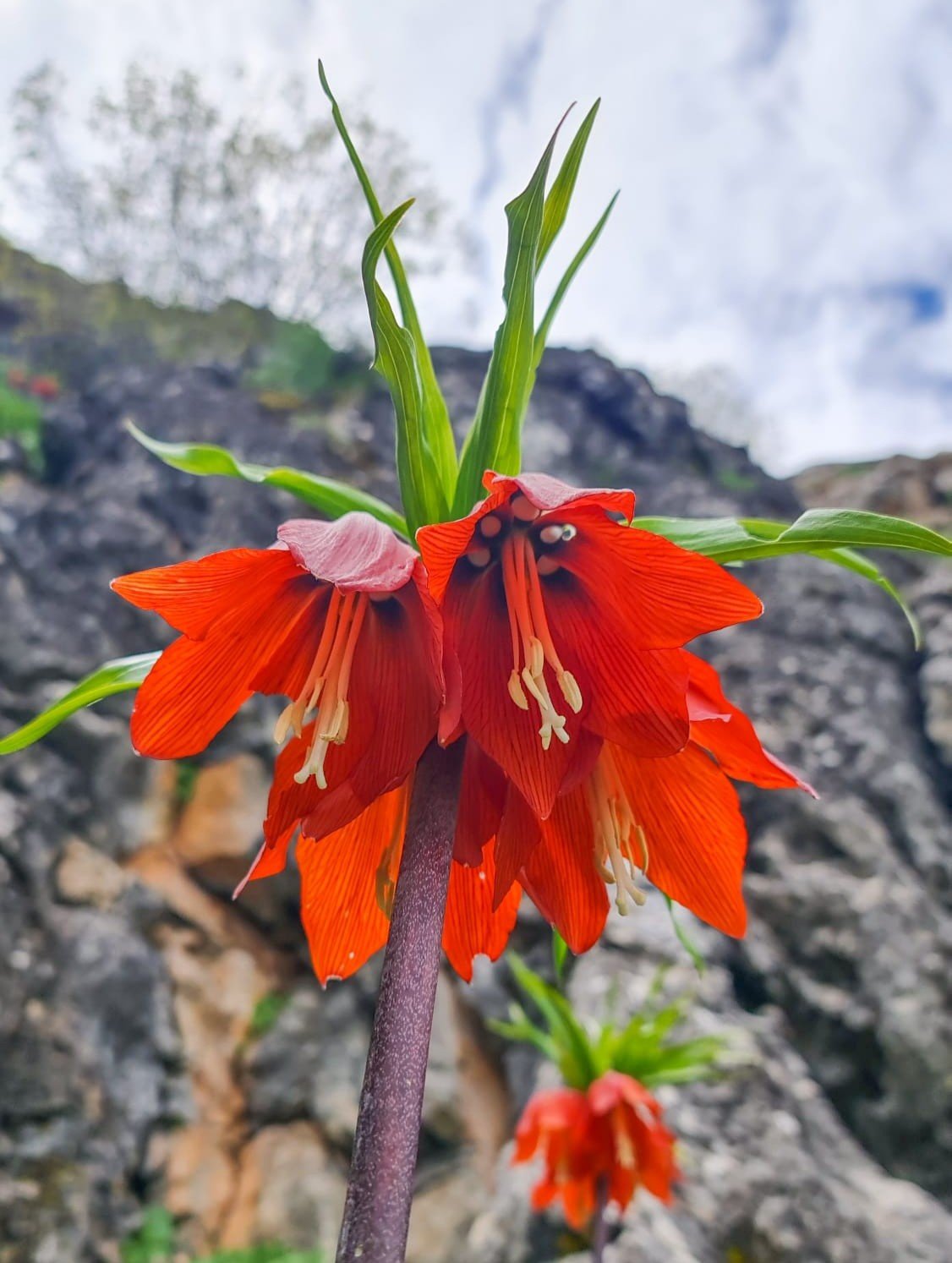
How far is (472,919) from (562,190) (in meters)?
0.45

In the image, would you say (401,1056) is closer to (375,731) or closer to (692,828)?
(375,731)

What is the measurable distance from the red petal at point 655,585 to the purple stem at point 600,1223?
4.49 feet

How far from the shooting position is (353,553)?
0.36 meters

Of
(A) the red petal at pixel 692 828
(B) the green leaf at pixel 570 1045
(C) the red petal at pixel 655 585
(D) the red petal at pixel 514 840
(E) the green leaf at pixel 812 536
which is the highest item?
(E) the green leaf at pixel 812 536

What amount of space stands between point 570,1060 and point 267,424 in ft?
15.7

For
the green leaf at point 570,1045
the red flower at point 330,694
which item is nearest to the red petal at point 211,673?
the red flower at point 330,694

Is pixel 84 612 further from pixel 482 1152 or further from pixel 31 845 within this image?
pixel 482 1152

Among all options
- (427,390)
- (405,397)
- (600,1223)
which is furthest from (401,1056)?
(600,1223)

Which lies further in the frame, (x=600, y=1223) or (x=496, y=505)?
(x=600, y=1223)

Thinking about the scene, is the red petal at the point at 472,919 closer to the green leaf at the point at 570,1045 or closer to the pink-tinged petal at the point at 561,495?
the pink-tinged petal at the point at 561,495

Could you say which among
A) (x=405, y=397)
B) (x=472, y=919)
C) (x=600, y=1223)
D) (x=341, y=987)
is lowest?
(x=600, y=1223)

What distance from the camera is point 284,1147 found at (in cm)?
302

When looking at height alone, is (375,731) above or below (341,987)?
above

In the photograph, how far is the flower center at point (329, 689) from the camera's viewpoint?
0.37 m
